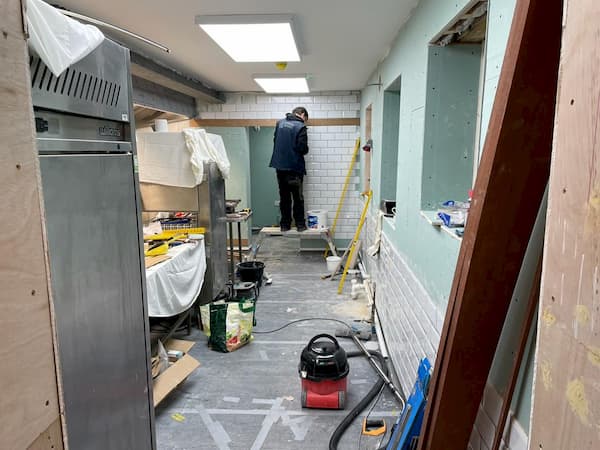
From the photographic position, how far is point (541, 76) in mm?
1007

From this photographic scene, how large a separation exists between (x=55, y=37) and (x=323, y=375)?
2197 millimetres

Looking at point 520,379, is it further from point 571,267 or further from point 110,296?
point 110,296

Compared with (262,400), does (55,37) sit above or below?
above

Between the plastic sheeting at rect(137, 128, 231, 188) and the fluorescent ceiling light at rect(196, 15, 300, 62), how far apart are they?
90 centimetres

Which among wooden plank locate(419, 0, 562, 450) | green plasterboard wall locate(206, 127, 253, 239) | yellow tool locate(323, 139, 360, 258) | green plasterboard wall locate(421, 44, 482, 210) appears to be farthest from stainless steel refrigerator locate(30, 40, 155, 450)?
yellow tool locate(323, 139, 360, 258)

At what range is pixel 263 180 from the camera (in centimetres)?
797

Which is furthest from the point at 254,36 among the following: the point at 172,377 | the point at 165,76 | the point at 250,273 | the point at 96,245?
the point at 250,273

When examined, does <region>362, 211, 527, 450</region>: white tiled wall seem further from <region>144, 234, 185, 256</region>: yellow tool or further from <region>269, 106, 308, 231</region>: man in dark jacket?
<region>269, 106, 308, 231</region>: man in dark jacket

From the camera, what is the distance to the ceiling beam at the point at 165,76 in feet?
11.0

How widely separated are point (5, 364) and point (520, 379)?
1199 millimetres

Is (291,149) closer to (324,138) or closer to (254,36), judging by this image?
(324,138)

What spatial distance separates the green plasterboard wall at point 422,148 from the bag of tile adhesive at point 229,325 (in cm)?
140

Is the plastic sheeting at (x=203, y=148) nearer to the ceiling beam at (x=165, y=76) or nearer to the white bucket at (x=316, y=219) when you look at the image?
the ceiling beam at (x=165, y=76)

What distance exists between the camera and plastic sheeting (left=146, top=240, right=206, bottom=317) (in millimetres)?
2875
